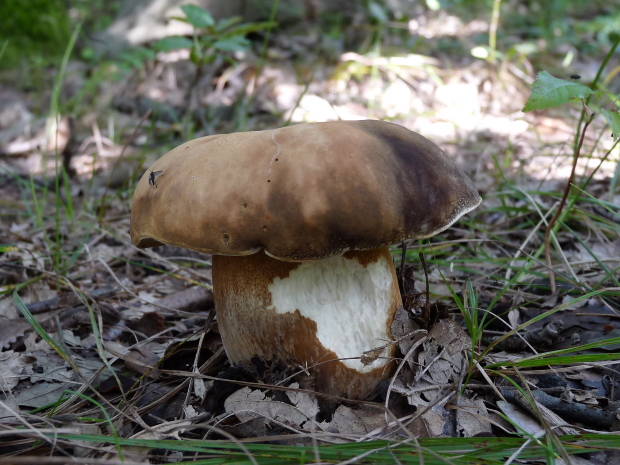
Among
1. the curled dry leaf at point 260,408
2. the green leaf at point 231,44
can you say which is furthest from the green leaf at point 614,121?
the green leaf at point 231,44

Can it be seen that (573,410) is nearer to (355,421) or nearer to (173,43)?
(355,421)

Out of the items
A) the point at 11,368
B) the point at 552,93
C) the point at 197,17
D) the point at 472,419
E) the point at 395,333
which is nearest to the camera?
the point at 472,419

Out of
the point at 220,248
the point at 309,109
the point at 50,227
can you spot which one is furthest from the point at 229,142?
the point at 309,109

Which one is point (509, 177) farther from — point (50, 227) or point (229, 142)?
point (50, 227)

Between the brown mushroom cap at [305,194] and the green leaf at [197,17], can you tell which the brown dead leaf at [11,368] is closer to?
the brown mushroom cap at [305,194]

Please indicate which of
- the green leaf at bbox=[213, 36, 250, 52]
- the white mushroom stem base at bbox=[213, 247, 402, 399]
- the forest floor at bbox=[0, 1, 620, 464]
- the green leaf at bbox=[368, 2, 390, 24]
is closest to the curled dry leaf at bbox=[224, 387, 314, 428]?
the forest floor at bbox=[0, 1, 620, 464]

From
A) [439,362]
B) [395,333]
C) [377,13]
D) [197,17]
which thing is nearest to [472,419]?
[439,362]

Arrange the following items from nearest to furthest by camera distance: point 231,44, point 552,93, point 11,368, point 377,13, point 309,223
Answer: point 309,223 < point 552,93 < point 11,368 < point 231,44 < point 377,13
